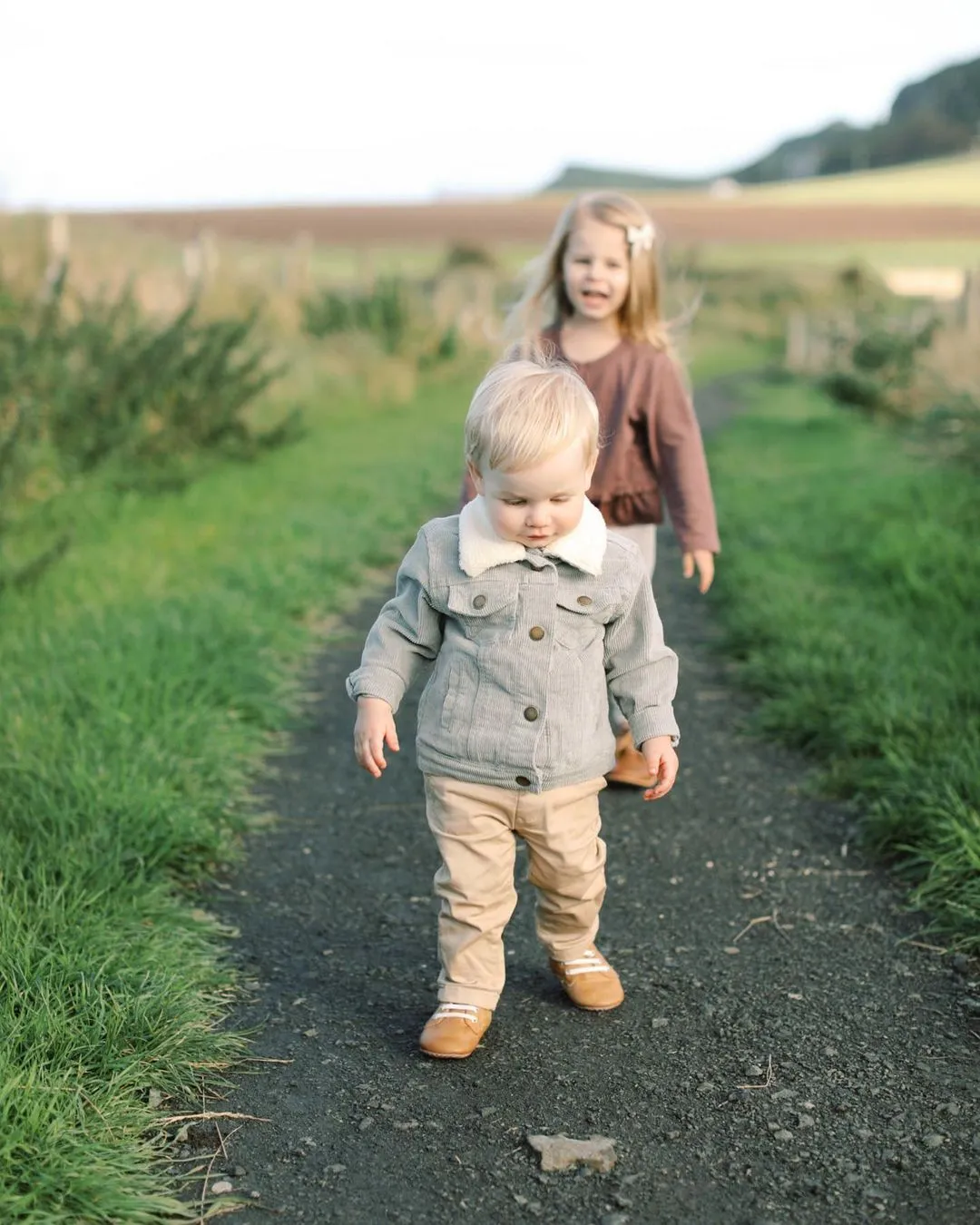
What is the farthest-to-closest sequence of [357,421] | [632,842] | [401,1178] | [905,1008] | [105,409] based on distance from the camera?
[357,421]
[105,409]
[632,842]
[905,1008]
[401,1178]

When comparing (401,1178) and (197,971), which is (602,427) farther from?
(401,1178)

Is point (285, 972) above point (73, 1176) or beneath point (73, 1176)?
beneath

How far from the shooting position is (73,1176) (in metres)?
2.27

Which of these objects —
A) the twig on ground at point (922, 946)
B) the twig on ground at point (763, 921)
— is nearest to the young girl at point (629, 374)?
the twig on ground at point (763, 921)

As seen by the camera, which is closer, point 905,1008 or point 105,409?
point 905,1008

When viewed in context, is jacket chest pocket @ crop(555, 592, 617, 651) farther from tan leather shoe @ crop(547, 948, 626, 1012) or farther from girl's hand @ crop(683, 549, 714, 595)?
girl's hand @ crop(683, 549, 714, 595)

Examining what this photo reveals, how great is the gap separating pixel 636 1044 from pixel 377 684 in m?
0.95

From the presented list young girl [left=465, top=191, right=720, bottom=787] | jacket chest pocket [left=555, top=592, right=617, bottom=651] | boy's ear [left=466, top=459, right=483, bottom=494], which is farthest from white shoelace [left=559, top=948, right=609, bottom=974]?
young girl [left=465, top=191, right=720, bottom=787]

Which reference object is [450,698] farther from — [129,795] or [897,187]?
[897,187]

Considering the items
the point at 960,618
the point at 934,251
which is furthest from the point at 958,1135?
the point at 934,251

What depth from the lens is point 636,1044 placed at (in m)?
2.94

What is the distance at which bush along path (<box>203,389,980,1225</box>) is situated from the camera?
241 cm

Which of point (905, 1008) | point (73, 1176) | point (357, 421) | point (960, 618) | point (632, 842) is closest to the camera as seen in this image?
point (73, 1176)

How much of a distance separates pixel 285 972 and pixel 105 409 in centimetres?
602
